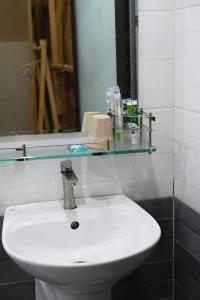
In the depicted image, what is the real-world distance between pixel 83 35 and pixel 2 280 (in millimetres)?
943

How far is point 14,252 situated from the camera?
3.81 feet

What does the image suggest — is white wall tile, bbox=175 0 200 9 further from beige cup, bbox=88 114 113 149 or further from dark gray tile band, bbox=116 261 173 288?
dark gray tile band, bbox=116 261 173 288

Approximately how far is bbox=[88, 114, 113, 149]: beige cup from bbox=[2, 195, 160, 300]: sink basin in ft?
0.75

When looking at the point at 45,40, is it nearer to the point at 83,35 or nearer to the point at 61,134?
the point at 83,35

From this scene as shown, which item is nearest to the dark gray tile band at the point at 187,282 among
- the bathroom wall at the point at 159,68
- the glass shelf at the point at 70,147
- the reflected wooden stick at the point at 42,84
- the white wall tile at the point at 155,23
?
the bathroom wall at the point at 159,68

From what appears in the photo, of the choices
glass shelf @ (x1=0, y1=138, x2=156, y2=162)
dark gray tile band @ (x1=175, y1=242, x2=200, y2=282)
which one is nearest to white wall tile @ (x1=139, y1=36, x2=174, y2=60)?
glass shelf @ (x1=0, y1=138, x2=156, y2=162)

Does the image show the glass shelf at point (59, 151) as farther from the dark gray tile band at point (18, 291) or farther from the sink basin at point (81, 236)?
the dark gray tile band at point (18, 291)

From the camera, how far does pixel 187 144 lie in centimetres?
150

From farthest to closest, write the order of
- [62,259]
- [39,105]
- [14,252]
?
[39,105], [62,259], [14,252]

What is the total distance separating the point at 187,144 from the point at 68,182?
46 centimetres

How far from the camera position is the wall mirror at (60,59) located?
140 cm

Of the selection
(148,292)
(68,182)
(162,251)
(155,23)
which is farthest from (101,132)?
(148,292)

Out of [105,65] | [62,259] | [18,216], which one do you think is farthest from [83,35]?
[62,259]

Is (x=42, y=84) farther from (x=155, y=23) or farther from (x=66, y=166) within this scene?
(x=155, y=23)
